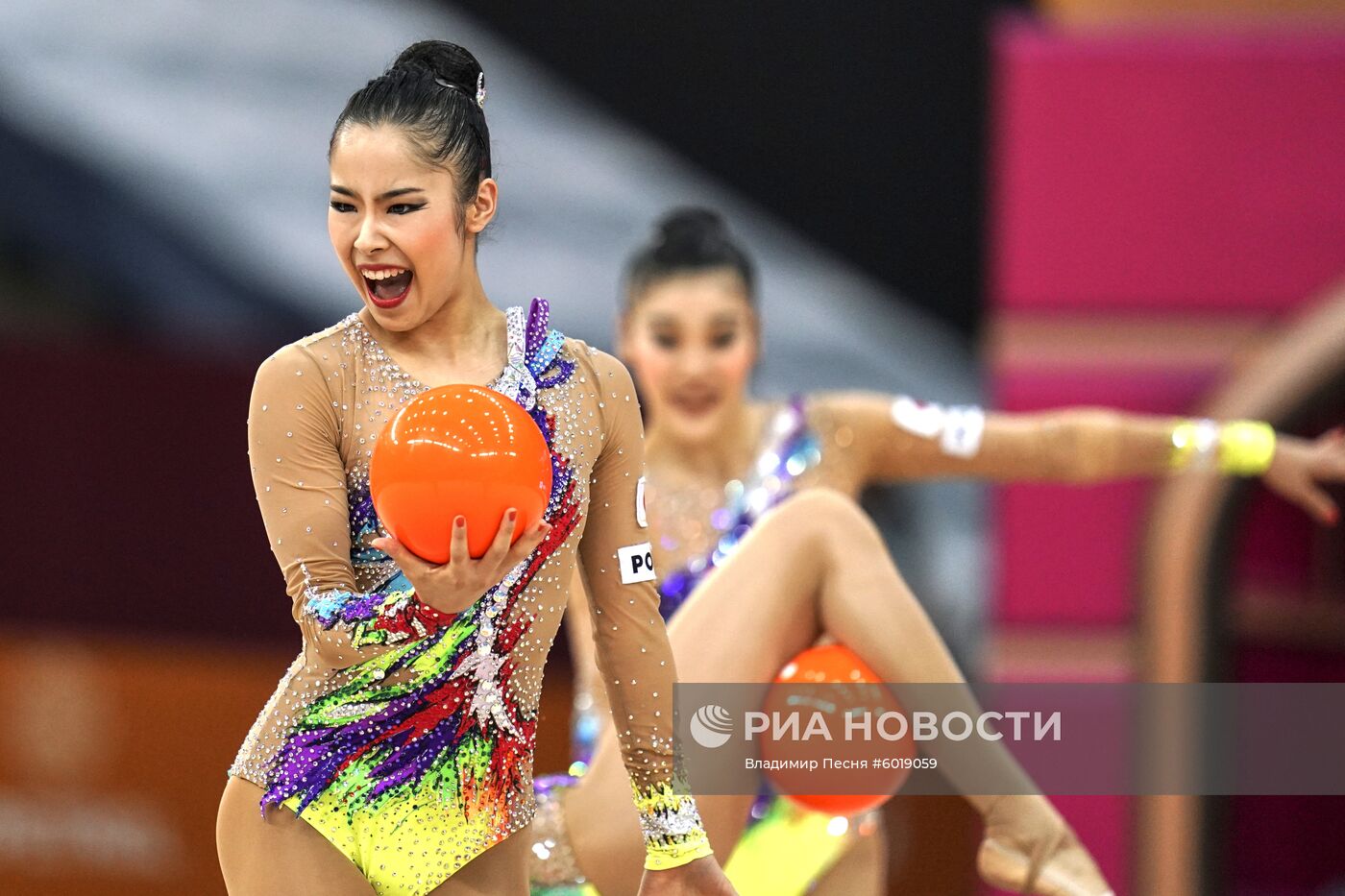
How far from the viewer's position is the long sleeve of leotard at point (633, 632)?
1.71m

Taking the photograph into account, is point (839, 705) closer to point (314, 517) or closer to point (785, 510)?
point (785, 510)

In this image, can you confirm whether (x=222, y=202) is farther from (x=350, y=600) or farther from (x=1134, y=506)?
(x=350, y=600)

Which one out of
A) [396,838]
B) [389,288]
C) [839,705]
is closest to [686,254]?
[839,705]

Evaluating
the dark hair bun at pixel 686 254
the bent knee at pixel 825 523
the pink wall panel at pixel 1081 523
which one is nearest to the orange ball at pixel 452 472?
the bent knee at pixel 825 523

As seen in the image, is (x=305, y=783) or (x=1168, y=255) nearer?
(x=305, y=783)

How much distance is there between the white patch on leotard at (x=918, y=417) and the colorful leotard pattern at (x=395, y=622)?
1000 mm

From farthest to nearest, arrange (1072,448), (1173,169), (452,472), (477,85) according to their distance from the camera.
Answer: (1173,169) < (1072,448) < (477,85) < (452,472)

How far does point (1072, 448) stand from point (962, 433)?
16 cm

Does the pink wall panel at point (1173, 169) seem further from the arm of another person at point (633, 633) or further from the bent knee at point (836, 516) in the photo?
the arm of another person at point (633, 633)

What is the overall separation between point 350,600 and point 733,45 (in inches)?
143

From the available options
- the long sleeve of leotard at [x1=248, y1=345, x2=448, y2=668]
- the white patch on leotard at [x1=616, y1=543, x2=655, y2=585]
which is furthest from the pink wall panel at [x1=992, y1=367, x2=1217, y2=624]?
the long sleeve of leotard at [x1=248, y1=345, x2=448, y2=668]

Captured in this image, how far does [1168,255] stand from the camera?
381cm

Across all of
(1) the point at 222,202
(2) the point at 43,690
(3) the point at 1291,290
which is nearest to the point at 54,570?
(2) the point at 43,690

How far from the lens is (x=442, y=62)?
163cm
